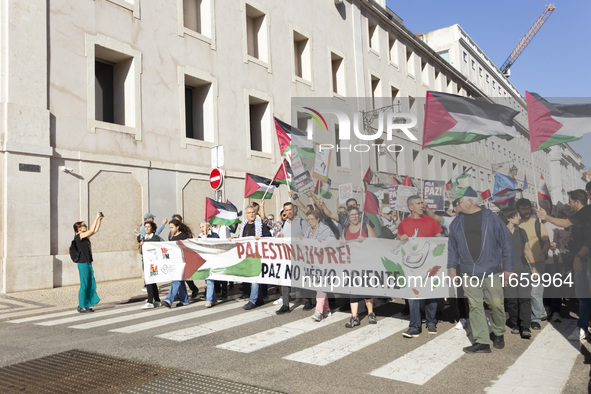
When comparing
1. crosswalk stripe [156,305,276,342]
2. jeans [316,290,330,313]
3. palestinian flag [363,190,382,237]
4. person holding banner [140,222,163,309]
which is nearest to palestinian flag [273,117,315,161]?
palestinian flag [363,190,382,237]

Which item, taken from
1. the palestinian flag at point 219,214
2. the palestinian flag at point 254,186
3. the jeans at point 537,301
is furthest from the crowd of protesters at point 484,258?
the palestinian flag at point 254,186

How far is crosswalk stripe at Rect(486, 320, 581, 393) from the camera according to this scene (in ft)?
14.0

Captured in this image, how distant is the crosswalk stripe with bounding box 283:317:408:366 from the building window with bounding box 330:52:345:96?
20884 millimetres

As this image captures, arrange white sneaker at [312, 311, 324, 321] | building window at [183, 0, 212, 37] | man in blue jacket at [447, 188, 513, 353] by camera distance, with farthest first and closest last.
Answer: building window at [183, 0, 212, 37] → white sneaker at [312, 311, 324, 321] → man in blue jacket at [447, 188, 513, 353]

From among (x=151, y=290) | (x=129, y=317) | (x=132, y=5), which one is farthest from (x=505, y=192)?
(x=132, y=5)

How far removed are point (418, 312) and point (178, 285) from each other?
Answer: 4.93 meters

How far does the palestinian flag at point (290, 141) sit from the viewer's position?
11.0 m

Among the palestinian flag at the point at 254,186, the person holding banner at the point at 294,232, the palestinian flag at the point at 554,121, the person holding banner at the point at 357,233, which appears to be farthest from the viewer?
the palestinian flag at the point at 254,186

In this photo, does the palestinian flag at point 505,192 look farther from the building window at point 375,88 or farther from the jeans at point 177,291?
the building window at point 375,88

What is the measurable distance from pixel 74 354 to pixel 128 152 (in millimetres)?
10113

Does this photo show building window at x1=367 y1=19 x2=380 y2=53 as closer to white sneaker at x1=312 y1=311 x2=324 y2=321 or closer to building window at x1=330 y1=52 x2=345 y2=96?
building window at x1=330 y1=52 x2=345 y2=96

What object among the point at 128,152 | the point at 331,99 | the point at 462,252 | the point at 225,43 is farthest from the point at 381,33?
the point at 462,252

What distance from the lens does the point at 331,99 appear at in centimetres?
2541

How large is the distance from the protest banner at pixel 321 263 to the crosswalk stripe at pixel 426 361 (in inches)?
30.8
